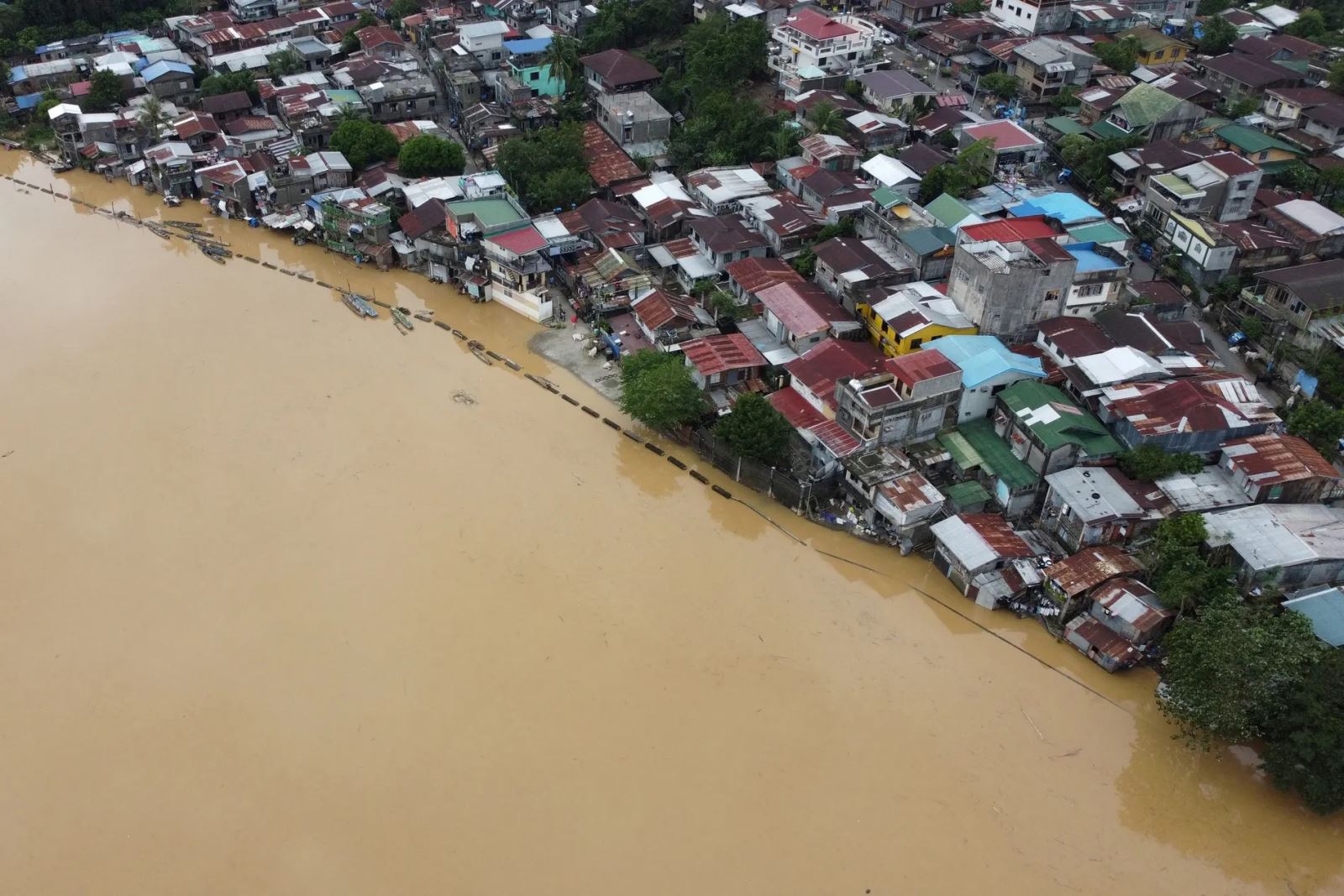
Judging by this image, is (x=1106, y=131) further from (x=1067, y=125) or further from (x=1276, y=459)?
(x=1276, y=459)

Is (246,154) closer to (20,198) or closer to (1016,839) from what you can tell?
(20,198)

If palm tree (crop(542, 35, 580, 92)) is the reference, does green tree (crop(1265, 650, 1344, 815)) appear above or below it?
below

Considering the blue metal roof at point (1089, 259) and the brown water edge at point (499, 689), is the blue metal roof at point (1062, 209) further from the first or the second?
the brown water edge at point (499, 689)

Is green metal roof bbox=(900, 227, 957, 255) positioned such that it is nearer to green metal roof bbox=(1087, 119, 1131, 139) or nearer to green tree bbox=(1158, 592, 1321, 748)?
green metal roof bbox=(1087, 119, 1131, 139)

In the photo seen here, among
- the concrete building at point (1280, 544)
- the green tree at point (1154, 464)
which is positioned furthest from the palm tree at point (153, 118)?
the concrete building at point (1280, 544)

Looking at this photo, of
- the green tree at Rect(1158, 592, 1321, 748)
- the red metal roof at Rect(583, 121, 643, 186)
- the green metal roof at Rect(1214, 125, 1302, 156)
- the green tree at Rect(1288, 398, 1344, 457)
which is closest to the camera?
the green tree at Rect(1158, 592, 1321, 748)

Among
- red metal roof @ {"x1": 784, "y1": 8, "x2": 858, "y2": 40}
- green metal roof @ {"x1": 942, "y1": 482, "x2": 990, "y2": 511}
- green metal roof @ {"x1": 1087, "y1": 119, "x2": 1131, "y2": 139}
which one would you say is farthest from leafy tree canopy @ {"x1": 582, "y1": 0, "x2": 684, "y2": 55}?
green metal roof @ {"x1": 942, "y1": 482, "x2": 990, "y2": 511}

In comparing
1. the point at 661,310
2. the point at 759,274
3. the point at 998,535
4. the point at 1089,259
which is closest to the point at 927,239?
the point at 1089,259
